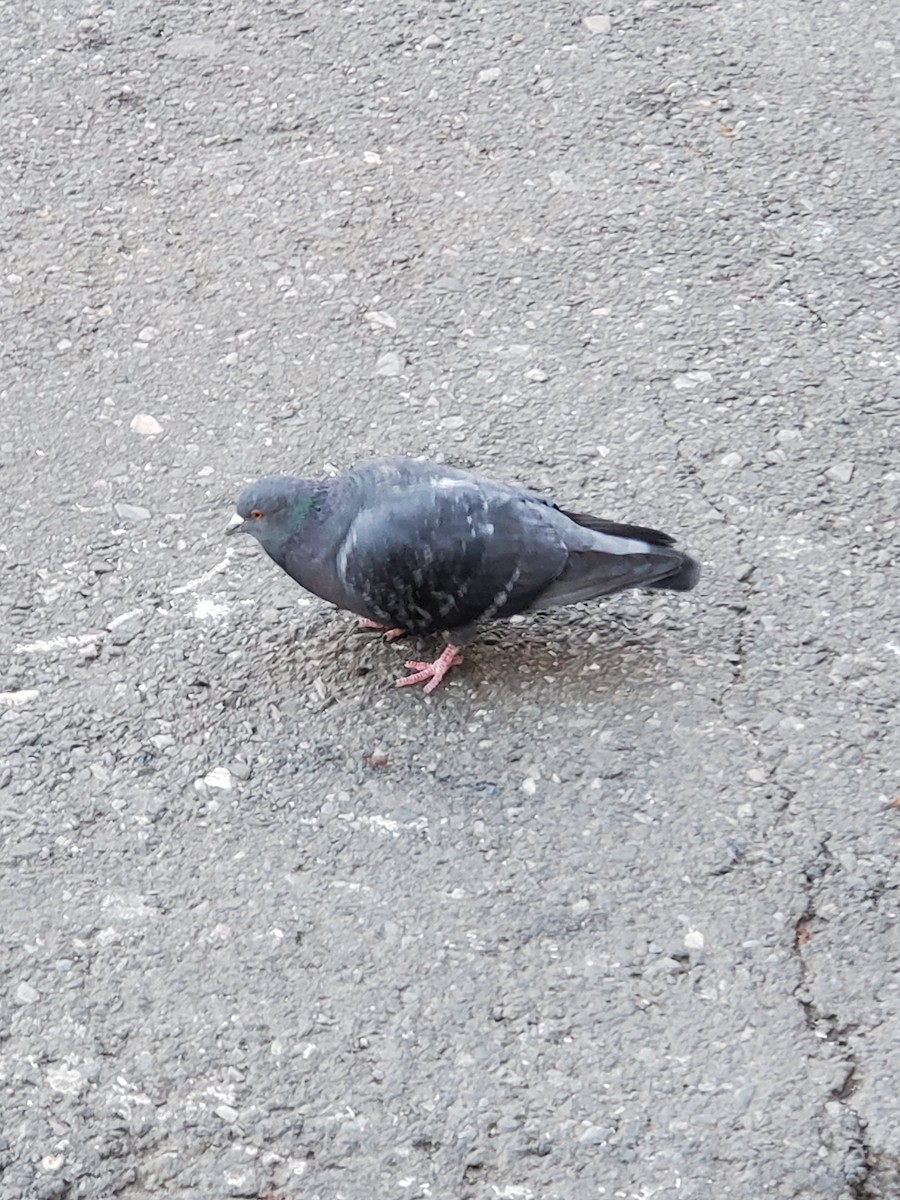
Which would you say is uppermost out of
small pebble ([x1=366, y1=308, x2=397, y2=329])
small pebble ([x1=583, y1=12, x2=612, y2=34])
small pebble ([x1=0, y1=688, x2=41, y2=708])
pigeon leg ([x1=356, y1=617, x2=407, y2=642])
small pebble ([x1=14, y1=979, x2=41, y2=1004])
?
small pebble ([x1=583, y1=12, x2=612, y2=34])

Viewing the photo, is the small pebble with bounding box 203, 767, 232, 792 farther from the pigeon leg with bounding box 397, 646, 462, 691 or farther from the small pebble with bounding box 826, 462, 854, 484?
the small pebble with bounding box 826, 462, 854, 484

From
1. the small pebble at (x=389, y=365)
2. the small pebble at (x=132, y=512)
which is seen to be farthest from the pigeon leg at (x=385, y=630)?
the small pebble at (x=389, y=365)

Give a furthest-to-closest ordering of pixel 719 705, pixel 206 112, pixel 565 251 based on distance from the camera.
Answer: pixel 206 112, pixel 565 251, pixel 719 705

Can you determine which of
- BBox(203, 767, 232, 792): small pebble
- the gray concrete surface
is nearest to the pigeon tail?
the gray concrete surface

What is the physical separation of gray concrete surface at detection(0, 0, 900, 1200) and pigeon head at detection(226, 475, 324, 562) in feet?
0.94

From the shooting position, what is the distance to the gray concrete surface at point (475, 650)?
2.73m

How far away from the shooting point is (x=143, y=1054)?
2814 mm

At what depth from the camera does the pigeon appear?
10.7 ft

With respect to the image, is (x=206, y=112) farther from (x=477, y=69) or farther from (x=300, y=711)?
(x=300, y=711)

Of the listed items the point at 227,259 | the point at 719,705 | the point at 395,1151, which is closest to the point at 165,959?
the point at 395,1151

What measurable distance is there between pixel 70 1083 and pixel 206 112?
347cm

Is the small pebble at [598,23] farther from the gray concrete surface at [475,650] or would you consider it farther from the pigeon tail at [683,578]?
the pigeon tail at [683,578]

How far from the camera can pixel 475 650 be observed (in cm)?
355

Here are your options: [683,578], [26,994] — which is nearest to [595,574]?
[683,578]
